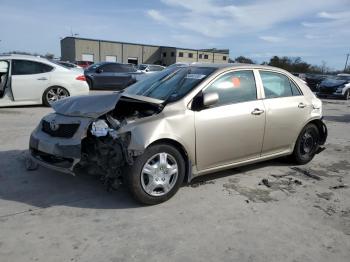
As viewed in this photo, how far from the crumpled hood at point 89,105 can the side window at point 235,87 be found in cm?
117

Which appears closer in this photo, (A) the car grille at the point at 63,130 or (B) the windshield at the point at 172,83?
(A) the car grille at the point at 63,130

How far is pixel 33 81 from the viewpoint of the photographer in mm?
10383

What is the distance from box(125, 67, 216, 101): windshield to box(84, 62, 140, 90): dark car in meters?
12.5

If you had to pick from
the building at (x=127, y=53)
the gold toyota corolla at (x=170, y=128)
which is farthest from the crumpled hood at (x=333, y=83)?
the building at (x=127, y=53)

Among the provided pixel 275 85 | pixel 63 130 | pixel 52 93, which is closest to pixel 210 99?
pixel 275 85

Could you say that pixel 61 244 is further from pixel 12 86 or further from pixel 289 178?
pixel 12 86

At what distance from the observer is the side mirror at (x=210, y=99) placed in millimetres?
4414

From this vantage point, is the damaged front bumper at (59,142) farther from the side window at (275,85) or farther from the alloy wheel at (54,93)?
the alloy wheel at (54,93)

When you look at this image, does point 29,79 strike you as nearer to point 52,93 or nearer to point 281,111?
point 52,93

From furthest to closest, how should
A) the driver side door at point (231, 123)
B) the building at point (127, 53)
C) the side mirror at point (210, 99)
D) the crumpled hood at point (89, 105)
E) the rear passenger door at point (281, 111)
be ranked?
the building at point (127, 53) < the rear passenger door at point (281, 111) < the driver side door at point (231, 123) < the side mirror at point (210, 99) < the crumpled hood at point (89, 105)

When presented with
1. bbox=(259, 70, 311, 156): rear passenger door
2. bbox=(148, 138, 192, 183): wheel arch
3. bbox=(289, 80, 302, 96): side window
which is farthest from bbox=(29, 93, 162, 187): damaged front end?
bbox=(289, 80, 302, 96): side window

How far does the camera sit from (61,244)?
3295mm

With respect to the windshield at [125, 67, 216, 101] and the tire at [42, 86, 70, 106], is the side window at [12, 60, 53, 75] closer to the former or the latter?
the tire at [42, 86, 70, 106]

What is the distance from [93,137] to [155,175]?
87cm
